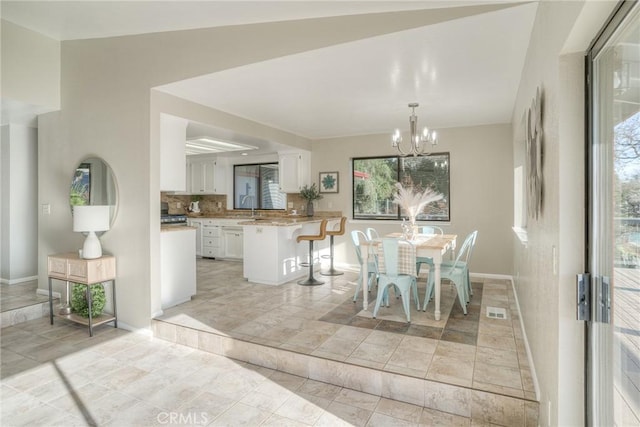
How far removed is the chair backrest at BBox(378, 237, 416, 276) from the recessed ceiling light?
10.8 feet

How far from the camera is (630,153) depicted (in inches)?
45.3

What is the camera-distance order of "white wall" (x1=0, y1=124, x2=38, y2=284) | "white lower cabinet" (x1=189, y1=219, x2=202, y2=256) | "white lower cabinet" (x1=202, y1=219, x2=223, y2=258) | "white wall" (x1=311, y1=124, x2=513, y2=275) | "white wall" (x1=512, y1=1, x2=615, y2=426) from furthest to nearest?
"white lower cabinet" (x1=189, y1=219, x2=202, y2=256)
"white lower cabinet" (x1=202, y1=219, x2=223, y2=258)
"white wall" (x1=311, y1=124, x2=513, y2=275)
"white wall" (x1=0, y1=124, x2=38, y2=284)
"white wall" (x1=512, y1=1, x2=615, y2=426)

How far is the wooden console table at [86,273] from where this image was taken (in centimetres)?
366

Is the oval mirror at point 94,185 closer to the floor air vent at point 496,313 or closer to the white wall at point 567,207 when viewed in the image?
the white wall at point 567,207

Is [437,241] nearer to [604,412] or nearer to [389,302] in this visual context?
[389,302]

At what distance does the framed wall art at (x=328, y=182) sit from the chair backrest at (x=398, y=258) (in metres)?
3.14

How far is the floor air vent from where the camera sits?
145 inches

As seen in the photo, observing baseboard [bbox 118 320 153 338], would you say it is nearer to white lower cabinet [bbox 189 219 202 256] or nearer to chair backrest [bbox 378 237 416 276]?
chair backrest [bbox 378 237 416 276]

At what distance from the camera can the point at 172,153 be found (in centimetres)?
399

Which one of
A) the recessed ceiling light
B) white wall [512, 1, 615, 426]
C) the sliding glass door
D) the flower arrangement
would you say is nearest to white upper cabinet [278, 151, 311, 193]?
the flower arrangement

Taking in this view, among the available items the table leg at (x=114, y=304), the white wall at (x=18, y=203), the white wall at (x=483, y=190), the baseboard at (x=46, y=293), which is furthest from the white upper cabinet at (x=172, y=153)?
the white wall at (x=483, y=190)

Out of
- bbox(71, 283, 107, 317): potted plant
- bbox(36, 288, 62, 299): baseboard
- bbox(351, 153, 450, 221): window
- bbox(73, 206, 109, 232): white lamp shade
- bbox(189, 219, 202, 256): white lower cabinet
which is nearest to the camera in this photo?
bbox(73, 206, 109, 232): white lamp shade

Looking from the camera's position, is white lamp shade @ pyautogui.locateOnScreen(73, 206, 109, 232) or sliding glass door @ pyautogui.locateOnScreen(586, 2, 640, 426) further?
white lamp shade @ pyautogui.locateOnScreen(73, 206, 109, 232)

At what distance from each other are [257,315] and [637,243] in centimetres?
332
